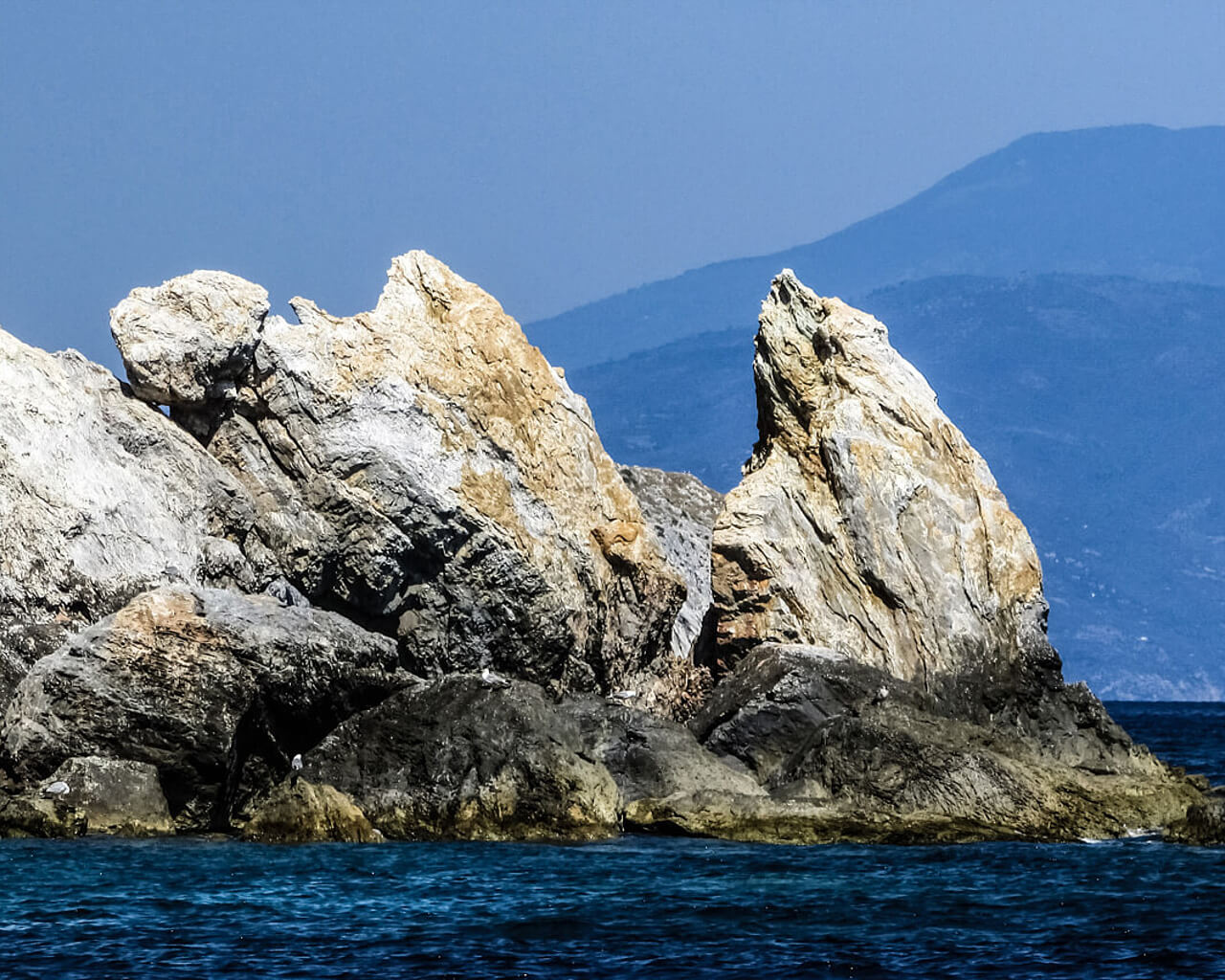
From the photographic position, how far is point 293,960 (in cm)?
2317

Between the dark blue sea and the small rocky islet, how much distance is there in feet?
6.06

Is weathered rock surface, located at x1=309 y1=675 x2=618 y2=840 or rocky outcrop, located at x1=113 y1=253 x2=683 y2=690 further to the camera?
rocky outcrop, located at x1=113 y1=253 x2=683 y2=690

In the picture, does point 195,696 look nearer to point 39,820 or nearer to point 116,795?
point 116,795

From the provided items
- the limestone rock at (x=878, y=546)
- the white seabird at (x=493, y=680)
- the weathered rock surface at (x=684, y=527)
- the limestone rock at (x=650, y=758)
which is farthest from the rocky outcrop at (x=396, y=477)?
the weathered rock surface at (x=684, y=527)

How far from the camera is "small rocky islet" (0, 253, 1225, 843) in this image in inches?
1341

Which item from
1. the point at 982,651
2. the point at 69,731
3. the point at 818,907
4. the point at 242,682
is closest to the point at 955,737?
the point at 982,651

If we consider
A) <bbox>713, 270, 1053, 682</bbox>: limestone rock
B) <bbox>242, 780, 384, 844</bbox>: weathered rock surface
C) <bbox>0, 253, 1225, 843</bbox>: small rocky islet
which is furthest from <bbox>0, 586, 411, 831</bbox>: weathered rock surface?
<bbox>713, 270, 1053, 682</bbox>: limestone rock

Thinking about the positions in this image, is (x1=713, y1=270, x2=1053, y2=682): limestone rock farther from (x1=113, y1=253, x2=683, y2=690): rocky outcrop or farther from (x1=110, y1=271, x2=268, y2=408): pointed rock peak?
(x1=110, y1=271, x2=268, y2=408): pointed rock peak

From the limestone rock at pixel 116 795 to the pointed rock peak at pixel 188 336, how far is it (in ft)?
32.9

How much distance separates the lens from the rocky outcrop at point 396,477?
40906mm

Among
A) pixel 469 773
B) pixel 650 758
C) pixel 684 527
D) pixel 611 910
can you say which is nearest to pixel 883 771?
pixel 650 758

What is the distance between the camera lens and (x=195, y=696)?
34062 millimetres

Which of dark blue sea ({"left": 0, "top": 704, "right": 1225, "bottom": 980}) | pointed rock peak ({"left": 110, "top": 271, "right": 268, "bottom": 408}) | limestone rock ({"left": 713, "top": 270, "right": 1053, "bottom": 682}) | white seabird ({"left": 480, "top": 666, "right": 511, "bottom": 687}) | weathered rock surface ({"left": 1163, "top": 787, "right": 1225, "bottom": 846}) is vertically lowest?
dark blue sea ({"left": 0, "top": 704, "right": 1225, "bottom": 980})

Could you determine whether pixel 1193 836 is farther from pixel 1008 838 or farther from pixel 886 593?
pixel 886 593
